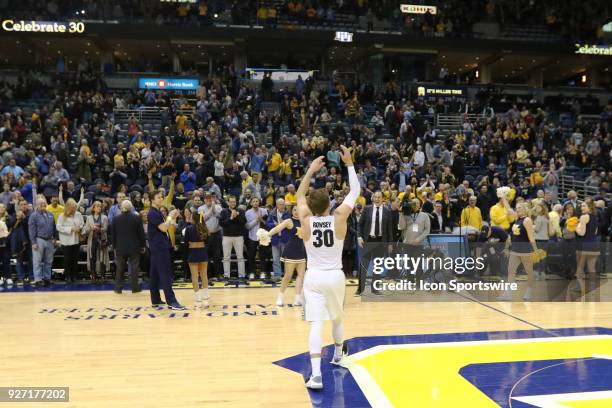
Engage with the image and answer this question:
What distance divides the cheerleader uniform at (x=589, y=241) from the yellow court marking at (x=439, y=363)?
14.2 feet

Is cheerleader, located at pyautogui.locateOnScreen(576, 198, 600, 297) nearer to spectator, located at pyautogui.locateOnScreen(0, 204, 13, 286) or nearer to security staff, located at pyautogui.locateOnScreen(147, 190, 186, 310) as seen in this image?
security staff, located at pyautogui.locateOnScreen(147, 190, 186, 310)

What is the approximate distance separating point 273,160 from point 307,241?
11.8m

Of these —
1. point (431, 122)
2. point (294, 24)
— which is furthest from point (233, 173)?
point (294, 24)

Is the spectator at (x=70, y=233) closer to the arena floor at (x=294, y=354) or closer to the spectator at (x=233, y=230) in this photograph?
the arena floor at (x=294, y=354)

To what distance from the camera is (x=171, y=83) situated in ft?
88.0

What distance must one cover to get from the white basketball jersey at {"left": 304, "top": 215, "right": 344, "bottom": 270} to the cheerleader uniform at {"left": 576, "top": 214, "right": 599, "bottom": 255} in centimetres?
790

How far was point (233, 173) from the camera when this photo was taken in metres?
16.7

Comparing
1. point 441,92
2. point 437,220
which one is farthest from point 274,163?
point 441,92

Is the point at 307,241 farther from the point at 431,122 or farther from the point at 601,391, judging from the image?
the point at 431,122

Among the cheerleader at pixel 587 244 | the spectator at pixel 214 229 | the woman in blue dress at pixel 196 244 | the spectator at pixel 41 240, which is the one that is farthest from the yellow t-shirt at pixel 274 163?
the cheerleader at pixel 587 244

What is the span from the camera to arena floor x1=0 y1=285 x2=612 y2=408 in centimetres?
539

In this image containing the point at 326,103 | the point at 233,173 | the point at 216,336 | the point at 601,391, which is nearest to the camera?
the point at 601,391

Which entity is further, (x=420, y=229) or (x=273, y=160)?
(x=273, y=160)

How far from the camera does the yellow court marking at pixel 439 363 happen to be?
5.29m
